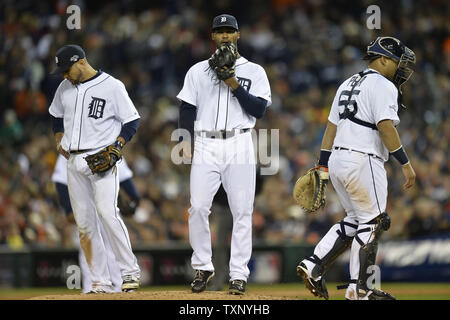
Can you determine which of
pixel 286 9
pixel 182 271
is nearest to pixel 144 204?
pixel 182 271

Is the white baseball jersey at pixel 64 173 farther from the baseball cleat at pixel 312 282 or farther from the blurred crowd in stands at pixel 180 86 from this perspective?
the blurred crowd in stands at pixel 180 86

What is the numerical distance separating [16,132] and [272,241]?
566 centimetres

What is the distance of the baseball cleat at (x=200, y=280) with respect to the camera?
710 centimetres

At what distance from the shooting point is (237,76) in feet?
24.0

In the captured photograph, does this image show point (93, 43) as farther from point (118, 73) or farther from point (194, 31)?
point (194, 31)

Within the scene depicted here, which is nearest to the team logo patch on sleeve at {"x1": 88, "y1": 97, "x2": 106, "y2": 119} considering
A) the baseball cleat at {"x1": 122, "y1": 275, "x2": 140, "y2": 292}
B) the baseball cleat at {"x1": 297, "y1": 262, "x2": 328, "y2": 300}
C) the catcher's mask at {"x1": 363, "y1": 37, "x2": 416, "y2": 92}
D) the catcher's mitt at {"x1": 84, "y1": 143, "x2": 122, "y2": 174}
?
the catcher's mitt at {"x1": 84, "y1": 143, "x2": 122, "y2": 174}

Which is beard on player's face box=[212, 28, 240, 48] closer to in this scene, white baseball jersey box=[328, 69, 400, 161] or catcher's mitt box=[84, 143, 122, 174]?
white baseball jersey box=[328, 69, 400, 161]

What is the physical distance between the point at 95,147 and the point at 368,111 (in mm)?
2325

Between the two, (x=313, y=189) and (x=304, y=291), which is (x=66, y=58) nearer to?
(x=313, y=189)

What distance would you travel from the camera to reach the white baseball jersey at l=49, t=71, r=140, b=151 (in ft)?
24.6

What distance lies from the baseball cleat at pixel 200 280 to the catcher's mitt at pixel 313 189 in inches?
42.6

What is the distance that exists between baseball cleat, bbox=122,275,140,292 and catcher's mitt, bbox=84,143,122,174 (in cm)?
95

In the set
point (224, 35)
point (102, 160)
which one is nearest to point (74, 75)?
point (102, 160)

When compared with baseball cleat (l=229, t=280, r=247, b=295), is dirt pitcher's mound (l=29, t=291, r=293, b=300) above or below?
below
